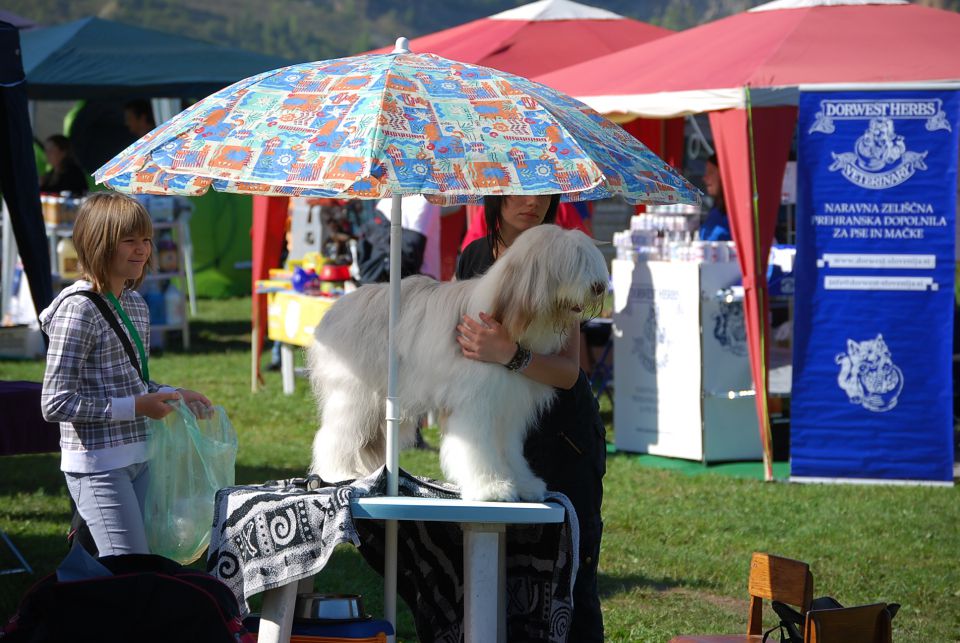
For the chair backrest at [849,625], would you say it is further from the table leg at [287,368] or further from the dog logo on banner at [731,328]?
the table leg at [287,368]

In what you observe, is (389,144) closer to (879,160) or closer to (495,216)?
(495,216)

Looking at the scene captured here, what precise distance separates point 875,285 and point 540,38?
6139 millimetres

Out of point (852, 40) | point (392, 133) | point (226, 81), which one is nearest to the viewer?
point (392, 133)

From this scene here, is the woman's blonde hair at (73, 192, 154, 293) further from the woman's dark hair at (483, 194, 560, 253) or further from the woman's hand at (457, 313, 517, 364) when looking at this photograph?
the woman's hand at (457, 313, 517, 364)

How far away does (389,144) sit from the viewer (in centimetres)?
278

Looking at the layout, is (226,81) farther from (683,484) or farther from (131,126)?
(683,484)

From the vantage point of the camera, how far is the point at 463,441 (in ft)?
10.4

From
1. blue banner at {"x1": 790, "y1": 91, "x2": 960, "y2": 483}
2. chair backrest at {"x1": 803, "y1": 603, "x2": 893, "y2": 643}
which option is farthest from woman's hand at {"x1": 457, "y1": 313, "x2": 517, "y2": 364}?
blue banner at {"x1": 790, "y1": 91, "x2": 960, "y2": 483}

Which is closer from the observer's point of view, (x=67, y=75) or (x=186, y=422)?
(x=186, y=422)

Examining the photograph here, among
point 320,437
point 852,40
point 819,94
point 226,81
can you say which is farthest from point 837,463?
point 226,81

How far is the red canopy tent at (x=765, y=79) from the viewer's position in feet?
24.0

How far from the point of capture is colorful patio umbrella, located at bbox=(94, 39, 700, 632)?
109 inches

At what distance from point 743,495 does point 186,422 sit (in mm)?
4241

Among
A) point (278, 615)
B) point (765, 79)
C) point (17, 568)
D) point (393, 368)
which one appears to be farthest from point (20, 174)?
point (765, 79)
